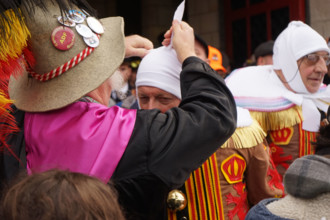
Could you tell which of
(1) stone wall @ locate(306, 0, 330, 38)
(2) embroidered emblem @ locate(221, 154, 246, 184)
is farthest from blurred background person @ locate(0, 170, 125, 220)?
(1) stone wall @ locate(306, 0, 330, 38)

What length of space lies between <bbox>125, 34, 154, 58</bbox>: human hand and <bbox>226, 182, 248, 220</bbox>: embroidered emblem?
2.47 feet

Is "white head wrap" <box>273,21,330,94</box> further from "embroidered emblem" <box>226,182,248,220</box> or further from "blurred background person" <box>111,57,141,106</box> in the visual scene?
"blurred background person" <box>111,57,141,106</box>

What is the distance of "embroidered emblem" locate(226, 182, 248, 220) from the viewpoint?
2082mm

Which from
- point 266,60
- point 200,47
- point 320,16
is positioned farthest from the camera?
point 320,16

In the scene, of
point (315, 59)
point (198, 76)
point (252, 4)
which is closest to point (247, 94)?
point (315, 59)

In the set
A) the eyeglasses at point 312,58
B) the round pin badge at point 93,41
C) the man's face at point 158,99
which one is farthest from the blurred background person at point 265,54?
the round pin badge at point 93,41

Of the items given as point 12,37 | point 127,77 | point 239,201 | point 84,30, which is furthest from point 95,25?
point 127,77

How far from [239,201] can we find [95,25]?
Answer: 3.47 ft

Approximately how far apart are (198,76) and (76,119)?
0.45 metres

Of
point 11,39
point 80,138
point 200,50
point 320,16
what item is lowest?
point 80,138

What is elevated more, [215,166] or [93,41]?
[93,41]

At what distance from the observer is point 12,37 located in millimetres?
1411

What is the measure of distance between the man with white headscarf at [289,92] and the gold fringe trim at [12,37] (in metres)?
1.93

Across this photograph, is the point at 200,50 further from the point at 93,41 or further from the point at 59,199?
the point at 59,199
